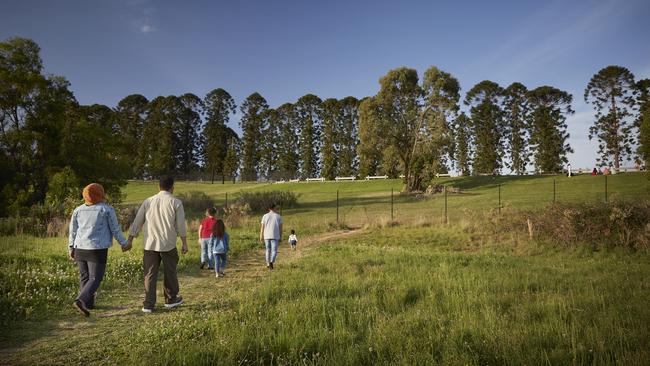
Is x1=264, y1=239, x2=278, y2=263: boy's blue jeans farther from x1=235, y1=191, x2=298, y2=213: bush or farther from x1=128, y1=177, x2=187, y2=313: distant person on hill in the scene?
x1=235, y1=191, x2=298, y2=213: bush

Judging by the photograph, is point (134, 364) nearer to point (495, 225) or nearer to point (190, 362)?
Result: point (190, 362)

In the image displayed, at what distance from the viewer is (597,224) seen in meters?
12.5

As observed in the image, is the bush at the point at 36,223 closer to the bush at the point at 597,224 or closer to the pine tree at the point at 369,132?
the bush at the point at 597,224

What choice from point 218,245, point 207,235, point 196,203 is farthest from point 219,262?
point 196,203

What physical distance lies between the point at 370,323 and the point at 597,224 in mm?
11983

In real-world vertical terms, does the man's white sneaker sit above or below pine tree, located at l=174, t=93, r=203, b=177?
below

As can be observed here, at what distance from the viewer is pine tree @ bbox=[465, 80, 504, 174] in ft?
177

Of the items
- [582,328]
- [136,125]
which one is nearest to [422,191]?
[582,328]

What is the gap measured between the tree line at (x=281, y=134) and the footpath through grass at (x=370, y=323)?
17834mm

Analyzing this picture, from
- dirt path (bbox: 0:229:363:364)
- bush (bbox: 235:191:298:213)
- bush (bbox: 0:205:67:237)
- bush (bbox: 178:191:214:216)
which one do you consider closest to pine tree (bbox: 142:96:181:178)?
bush (bbox: 178:191:214:216)

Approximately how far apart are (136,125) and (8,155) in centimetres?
5261

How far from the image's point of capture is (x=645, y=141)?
953 inches

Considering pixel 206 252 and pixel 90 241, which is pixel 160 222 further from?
pixel 206 252

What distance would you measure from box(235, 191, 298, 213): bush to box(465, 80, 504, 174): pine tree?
35.4 m
